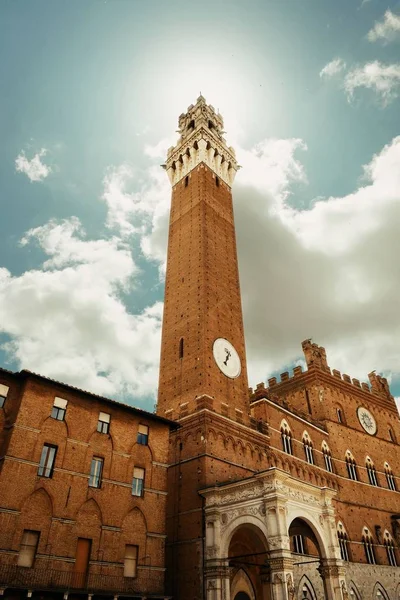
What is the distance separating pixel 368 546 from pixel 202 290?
2297cm

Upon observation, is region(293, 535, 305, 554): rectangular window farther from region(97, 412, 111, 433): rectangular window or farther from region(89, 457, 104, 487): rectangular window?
region(97, 412, 111, 433): rectangular window

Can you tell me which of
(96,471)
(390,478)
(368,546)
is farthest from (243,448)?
(390,478)

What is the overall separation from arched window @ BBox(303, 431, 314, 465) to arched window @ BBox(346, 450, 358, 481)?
514cm

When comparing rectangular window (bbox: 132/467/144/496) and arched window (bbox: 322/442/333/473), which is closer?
rectangular window (bbox: 132/467/144/496)

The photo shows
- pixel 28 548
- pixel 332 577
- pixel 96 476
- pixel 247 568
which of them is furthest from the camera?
pixel 247 568

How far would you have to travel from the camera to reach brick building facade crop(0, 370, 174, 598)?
16812mm

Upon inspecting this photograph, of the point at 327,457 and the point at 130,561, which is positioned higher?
the point at 327,457

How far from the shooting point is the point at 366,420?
1665 inches

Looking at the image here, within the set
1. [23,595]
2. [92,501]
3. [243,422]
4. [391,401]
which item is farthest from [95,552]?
[391,401]

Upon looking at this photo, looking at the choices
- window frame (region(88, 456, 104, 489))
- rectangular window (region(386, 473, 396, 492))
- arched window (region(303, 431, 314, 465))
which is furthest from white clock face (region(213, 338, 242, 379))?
rectangular window (region(386, 473, 396, 492))

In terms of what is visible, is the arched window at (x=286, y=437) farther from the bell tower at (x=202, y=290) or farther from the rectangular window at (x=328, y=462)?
the rectangular window at (x=328, y=462)

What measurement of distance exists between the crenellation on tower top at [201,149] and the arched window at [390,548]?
1303 inches

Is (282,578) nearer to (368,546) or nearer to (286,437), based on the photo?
(286,437)

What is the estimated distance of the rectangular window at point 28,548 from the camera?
16516 millimetres
